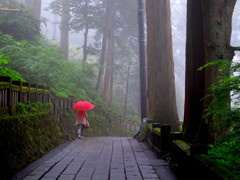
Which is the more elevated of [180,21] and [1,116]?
[180,21]

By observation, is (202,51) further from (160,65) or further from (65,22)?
(65,22)

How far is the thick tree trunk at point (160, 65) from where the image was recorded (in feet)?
38.6

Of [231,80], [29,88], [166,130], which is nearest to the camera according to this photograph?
[231,80]

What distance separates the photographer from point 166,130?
7895 mm

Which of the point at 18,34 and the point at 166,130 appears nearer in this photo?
the point at 166,130

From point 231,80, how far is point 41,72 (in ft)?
45.7

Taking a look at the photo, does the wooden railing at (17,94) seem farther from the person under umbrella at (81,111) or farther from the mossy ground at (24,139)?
the person under umbrella at (81,111)

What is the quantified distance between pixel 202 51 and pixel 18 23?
15.7 meters

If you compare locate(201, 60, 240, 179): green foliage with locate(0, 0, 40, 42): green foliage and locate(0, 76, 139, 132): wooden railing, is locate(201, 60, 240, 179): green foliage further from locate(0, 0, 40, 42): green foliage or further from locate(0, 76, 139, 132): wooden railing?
locate(0, 0, 40, 42): green foliage

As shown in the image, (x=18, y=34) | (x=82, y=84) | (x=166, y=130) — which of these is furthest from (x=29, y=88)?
(x=82, y=84)

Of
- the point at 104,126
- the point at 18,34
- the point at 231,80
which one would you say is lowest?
the point at 104,126

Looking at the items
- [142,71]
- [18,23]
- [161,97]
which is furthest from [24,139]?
[18,23]

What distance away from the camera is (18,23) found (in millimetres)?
19641

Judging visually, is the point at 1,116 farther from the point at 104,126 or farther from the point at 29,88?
the point at 104,126
